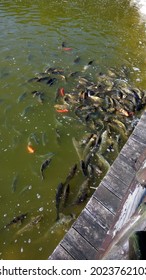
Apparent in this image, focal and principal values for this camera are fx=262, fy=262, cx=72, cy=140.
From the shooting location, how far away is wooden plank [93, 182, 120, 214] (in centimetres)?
523

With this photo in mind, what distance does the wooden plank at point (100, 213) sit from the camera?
196 inches

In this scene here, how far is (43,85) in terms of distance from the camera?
10.9 meters

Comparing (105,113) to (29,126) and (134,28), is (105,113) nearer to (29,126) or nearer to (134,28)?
(29,126)

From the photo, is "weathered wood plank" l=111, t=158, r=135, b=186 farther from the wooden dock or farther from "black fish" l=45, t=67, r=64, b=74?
"black fish" l=45, t=67, r=64, b=74

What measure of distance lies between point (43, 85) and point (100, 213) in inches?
280

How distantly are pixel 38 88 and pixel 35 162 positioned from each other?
3.95m

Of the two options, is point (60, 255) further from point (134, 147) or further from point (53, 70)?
point (53, 70)

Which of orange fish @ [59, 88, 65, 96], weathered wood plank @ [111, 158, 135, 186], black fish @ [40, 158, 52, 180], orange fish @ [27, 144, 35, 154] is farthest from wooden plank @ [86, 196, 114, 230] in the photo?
orange fish @ [59, 88, 65, 96]

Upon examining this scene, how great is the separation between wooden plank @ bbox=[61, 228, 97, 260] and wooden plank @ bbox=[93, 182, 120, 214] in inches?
32.9

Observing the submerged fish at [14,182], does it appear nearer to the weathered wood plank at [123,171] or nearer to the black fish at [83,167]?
the black fish at [83,167]

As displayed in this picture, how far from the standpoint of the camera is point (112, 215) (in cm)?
510

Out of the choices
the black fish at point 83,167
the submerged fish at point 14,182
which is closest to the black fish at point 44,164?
the submerged fish at point 14,182

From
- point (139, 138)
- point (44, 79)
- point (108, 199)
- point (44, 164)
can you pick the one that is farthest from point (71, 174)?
point (44, 79)

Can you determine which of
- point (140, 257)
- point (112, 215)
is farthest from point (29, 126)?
point (140, 257)
